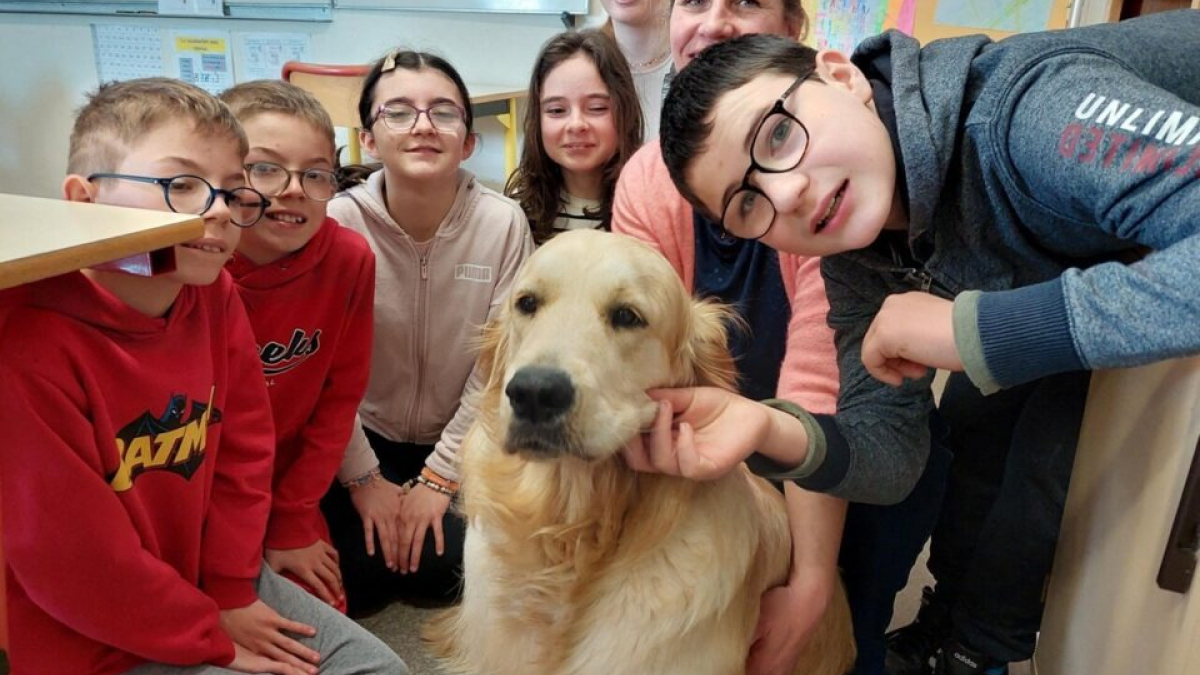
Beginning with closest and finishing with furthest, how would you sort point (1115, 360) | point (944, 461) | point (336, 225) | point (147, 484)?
point (1115, 360), point (147, 484), point (944, 461), point (336, 225)

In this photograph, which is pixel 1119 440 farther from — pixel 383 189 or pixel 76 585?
pixel 383 189

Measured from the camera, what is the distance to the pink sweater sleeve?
125 cm

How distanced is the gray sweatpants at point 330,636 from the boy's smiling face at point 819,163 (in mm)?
901

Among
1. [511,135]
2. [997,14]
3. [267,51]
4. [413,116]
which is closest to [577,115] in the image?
[413,116]

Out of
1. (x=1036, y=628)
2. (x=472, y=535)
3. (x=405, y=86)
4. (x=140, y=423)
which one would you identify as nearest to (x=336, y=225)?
(x=405, y=86)

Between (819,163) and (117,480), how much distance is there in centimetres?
95

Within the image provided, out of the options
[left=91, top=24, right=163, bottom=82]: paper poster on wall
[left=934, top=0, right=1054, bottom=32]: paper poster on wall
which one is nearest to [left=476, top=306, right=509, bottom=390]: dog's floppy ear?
[left=934, top=0, right=1054, bottom=32]: paper poster on wall

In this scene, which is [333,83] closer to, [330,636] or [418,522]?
[418,522]

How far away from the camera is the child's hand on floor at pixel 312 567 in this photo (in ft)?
4.94

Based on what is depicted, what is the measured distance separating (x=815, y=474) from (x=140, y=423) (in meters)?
0.87

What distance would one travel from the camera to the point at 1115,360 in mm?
754

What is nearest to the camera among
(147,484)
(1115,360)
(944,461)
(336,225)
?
(1115,360)

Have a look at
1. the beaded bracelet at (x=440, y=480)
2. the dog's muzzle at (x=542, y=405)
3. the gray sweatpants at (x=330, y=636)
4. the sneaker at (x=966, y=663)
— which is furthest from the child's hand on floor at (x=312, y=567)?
the sneaker at (x=966, y=663)

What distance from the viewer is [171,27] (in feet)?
14.9
